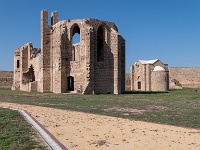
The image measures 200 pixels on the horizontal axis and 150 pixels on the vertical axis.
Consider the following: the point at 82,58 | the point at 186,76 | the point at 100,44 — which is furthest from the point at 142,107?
the point at 186,76

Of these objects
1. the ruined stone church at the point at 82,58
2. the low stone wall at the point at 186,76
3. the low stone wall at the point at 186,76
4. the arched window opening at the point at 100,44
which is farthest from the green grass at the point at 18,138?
the low stone wall at the point at 186,76

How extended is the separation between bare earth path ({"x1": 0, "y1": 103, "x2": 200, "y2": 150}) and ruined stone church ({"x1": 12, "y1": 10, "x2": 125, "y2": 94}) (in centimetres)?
1846

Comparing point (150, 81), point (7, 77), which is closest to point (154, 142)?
point (150, 81)

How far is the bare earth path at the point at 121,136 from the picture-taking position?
584 centimetres

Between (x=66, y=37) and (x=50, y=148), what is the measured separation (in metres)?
24.3

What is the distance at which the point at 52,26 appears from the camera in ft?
105

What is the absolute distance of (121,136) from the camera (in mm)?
6879

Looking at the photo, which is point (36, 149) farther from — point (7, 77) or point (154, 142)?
point (7, 77)

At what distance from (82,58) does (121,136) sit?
2149 centimetres

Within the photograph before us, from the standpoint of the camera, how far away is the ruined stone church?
27547mm

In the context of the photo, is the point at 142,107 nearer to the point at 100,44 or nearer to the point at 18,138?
the point at 18,138

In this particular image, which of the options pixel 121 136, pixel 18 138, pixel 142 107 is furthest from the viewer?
pixel 142 107

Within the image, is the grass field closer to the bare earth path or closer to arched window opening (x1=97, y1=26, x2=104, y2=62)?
the bare earth path

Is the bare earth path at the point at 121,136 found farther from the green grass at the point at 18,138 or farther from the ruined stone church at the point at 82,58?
the ruined stone church at the point at 82,58
